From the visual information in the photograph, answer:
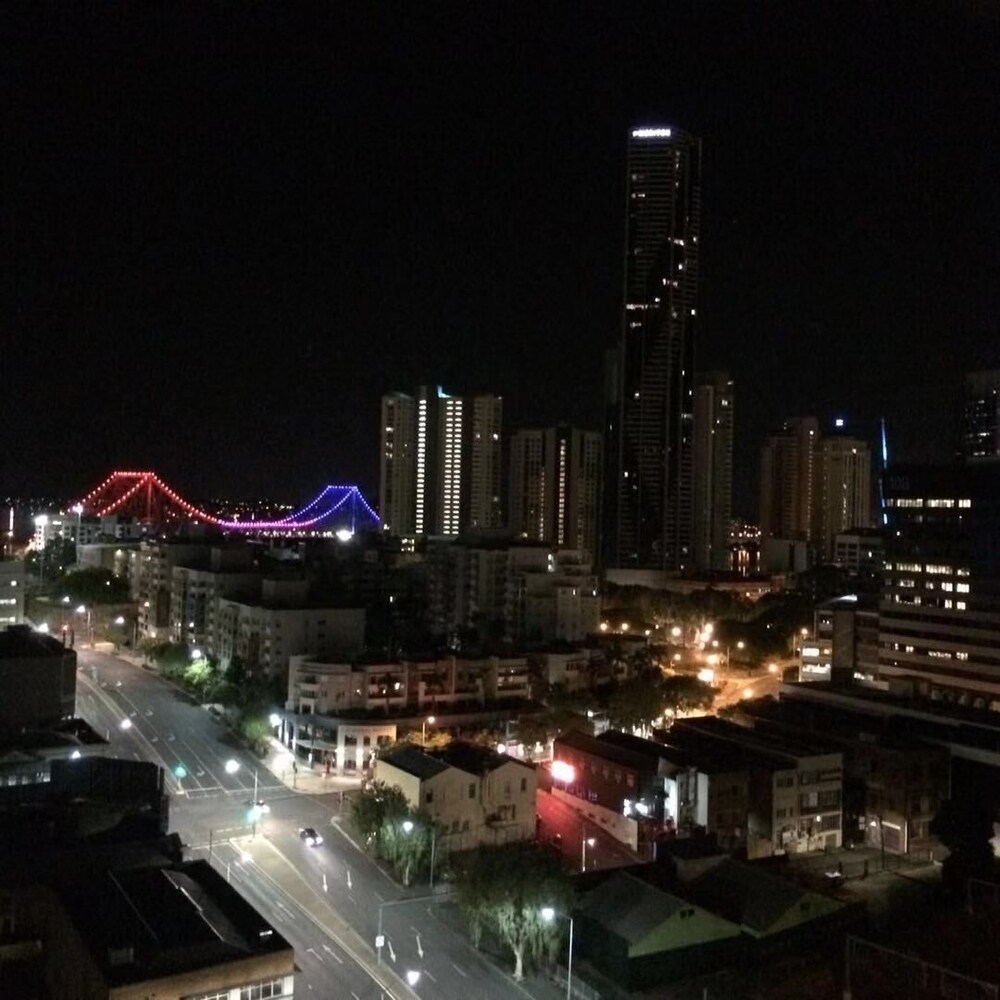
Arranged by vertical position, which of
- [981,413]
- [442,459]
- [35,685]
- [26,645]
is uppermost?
[981,413]

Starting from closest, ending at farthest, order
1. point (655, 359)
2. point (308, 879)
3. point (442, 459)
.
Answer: point (308, 879) < point (655, 359) < point (442, 459)

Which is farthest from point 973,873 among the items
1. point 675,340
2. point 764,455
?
point 764,455

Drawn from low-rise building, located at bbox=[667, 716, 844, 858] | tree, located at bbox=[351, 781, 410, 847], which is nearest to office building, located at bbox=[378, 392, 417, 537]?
low-rise building, located at bbox=[667, 716, 844, 858]

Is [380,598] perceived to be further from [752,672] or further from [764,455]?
[764,455]

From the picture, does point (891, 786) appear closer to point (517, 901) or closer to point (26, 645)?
point (517, 901)

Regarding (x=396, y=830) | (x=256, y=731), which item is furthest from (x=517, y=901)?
(x=256, y=731)

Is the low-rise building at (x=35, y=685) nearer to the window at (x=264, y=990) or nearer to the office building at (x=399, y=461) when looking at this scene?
the window at (x=264, y=990)
